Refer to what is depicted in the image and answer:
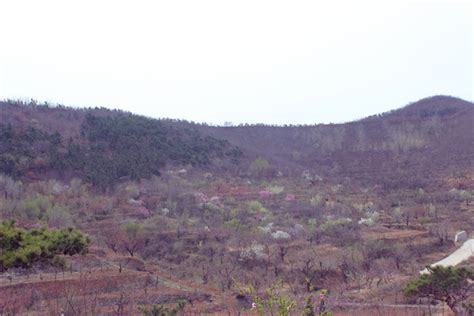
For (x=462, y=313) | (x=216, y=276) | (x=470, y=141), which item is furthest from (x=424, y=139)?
(x=462, y=313)

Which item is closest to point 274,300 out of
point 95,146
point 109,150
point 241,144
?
point 95,146

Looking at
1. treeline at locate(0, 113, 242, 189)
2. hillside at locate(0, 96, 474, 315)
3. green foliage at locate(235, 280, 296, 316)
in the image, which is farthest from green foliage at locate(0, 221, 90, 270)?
treeline at locate(0, 113, 242, 189)

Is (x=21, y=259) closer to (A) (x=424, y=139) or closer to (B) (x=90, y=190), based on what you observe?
(B) (x=90, y=190)

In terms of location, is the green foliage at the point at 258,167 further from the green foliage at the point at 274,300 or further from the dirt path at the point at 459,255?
the green foliage at the point at 274,300

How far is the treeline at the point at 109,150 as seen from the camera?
29.9 metres

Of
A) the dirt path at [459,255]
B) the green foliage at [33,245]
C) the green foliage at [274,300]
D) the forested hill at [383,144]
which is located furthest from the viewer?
the forested hill at [383,144]

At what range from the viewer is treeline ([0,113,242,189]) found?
29.9m

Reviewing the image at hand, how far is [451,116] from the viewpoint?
54.0 meters

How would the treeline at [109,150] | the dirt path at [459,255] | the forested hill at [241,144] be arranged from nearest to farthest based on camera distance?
the dirt path at [459,255]
the treeline at [109,150]
the forested hill at [241,144]

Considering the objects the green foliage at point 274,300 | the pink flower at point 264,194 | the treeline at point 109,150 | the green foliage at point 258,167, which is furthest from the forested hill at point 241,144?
the green foliage at point 274,300

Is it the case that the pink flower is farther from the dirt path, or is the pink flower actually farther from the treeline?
the dirt path

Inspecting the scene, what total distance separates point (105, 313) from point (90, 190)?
20021 mm

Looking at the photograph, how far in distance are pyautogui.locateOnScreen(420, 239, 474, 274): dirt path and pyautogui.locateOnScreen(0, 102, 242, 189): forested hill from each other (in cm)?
1869

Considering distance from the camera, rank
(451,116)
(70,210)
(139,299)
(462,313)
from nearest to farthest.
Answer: (462,313), (139,299), (70,210), (451,116)
